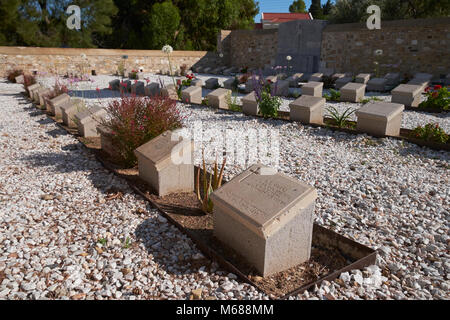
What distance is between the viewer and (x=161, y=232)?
3.14 m

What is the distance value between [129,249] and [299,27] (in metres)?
15.5

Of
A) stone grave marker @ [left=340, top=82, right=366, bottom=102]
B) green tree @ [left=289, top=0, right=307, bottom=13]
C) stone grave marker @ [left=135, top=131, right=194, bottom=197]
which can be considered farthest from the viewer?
green tree @ [left=289, top=0, right=307, bottom=13]

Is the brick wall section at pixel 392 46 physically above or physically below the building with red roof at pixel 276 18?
below

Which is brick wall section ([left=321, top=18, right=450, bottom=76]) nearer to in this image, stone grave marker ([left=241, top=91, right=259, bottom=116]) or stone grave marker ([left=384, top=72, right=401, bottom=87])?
stone grave marker ([left=384, top=72, right=401, bottom=87])

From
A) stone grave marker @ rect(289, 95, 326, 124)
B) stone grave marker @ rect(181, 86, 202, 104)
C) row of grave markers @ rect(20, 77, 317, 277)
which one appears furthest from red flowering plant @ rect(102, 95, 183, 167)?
stone grave marker @ rect(181, 86, 202, 104)

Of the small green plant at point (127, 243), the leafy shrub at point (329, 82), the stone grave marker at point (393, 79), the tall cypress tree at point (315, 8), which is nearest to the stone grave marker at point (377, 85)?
the stone grave marker at point (393, 79)

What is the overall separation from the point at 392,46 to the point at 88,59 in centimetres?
1479

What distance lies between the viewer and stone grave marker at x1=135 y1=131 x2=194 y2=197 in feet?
12.0

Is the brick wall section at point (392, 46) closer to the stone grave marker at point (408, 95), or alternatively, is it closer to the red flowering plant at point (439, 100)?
the stone grave marker at point (408, 95)

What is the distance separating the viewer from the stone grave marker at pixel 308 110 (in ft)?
21.8

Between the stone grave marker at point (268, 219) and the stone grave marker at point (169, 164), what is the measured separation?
1027mm

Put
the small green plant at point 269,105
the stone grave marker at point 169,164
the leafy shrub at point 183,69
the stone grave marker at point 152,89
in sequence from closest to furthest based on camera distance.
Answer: the stone grave marker at point 169,164, the small green plant at point 269,105, the stone grave marker at point 152,89, the leafy shrub at point 183,69

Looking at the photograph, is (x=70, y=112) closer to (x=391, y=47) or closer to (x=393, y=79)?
(x=393, y=79)

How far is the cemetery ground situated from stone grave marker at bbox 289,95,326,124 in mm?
1116
